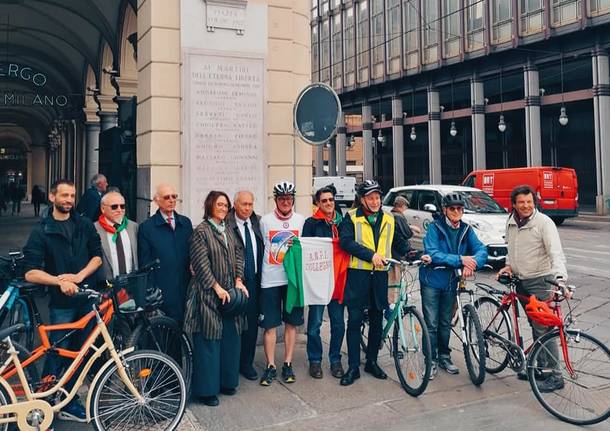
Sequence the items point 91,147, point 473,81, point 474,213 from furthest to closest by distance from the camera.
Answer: point 473,81 < point 91,147 < point 474,213

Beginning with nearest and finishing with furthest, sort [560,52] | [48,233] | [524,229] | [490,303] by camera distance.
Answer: [48,233]
[524,229]
[490,303]
[560,52]

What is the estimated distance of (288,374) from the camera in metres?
5.11

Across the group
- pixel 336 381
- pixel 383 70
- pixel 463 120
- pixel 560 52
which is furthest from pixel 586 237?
pixel 383 70

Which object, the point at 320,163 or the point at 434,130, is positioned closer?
the point at 434,130

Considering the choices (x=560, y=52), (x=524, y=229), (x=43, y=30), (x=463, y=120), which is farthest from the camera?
(x=463, y=120)

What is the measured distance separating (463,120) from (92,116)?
2767cm

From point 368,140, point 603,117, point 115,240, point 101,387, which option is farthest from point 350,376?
point 368,140

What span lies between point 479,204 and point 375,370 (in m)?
8.23

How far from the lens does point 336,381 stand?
5.11 m

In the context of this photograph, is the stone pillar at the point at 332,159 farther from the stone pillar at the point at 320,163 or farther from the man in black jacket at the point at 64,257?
the man in black jacket at the point at 64,257

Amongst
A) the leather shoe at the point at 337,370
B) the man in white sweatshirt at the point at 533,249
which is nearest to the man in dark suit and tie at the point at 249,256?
the leather shoe at the point at 337,370

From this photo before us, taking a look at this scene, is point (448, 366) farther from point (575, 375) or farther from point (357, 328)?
point (575, 375)

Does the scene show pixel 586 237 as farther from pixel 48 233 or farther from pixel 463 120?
pixel 463 120

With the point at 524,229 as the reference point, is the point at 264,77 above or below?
above
